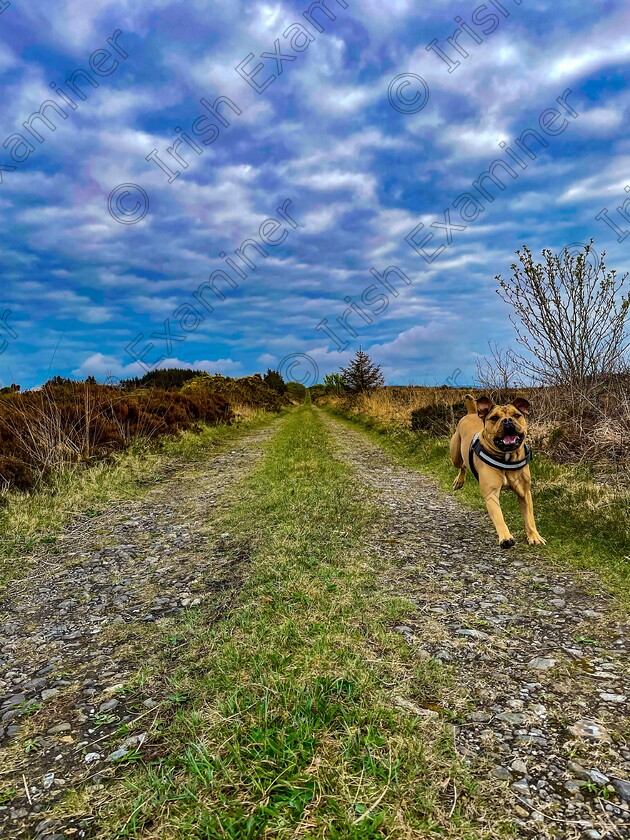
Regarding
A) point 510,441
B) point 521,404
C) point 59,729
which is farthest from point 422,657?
point 521,404

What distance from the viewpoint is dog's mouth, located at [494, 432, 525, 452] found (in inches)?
194

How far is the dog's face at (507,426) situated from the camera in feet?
16.2

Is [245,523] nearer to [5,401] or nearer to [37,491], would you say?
[37,491]

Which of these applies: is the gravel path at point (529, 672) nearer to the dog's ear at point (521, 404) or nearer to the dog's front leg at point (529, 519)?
the dog's front leg at point (529, 519)

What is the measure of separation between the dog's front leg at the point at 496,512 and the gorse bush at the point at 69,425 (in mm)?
7293

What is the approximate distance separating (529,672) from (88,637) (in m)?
3.20

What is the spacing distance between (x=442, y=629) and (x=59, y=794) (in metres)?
2.47

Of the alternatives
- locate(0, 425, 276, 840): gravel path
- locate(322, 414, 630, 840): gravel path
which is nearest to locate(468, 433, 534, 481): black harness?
locate(322, 414, 630, 840): gravel path

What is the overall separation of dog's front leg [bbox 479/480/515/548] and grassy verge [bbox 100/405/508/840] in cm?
173

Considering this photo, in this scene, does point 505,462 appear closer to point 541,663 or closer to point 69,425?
point 541,663

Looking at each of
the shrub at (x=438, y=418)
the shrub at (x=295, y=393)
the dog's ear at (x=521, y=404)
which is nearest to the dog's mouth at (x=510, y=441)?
the dog's ear at (x=521, y=404)

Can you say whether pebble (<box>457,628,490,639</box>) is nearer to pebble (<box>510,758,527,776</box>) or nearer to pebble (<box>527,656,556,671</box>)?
pebble (<box>527,656,556,671</box>)

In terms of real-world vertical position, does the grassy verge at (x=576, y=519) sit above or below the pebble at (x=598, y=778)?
above

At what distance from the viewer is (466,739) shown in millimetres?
2301
